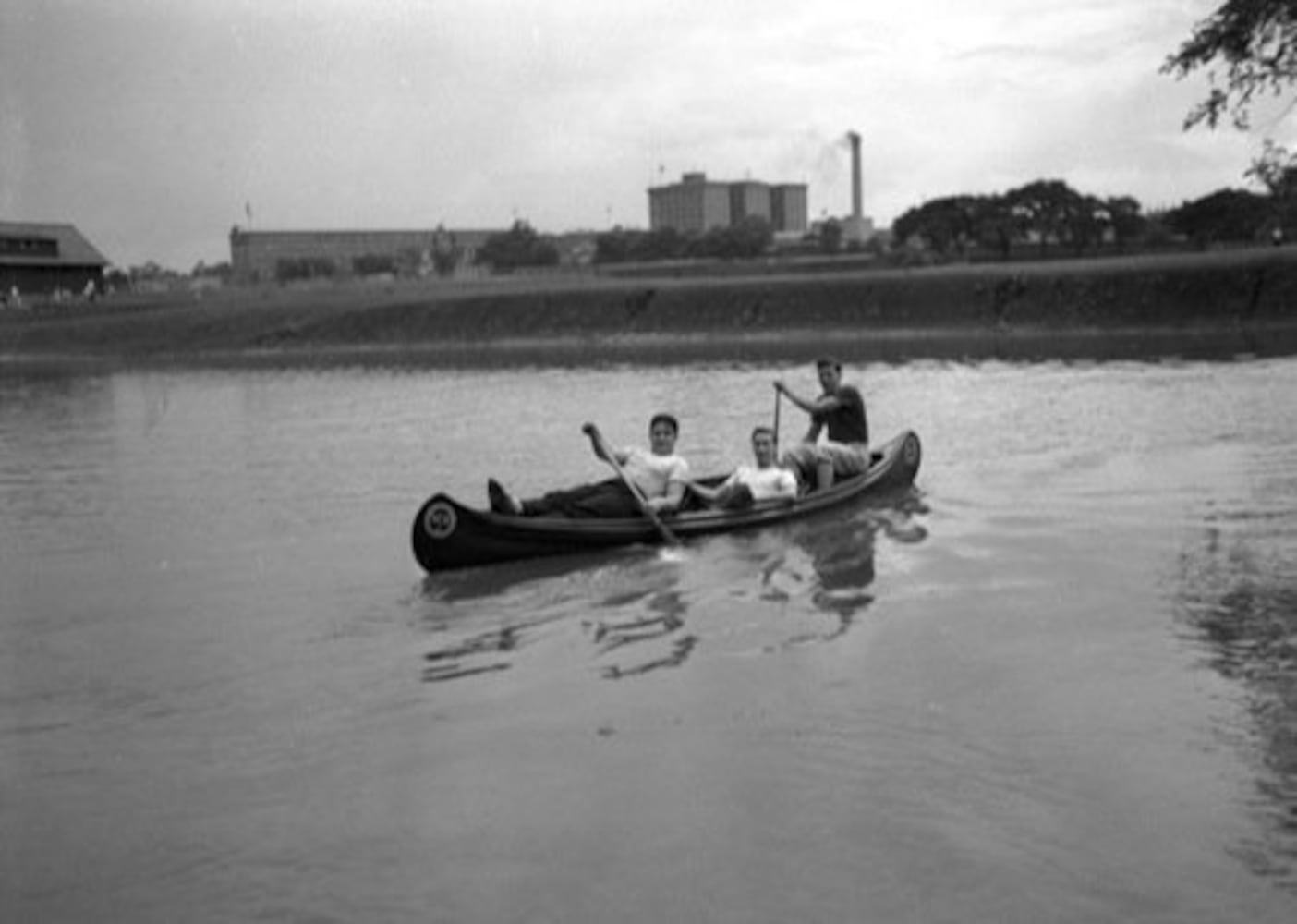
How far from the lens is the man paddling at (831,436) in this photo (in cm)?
1789

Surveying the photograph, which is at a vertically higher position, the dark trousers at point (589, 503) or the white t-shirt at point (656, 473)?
the white t-shirt at point (656, 473)

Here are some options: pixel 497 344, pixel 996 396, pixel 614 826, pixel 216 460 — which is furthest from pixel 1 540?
pixel 497 344

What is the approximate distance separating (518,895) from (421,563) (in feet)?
24.3

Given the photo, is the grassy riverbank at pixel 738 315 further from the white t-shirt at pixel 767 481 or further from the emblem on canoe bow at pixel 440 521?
the emblem on canoe bow at pixel 440 521

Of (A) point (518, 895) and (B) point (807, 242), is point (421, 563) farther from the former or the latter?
(B) point (807, 242)

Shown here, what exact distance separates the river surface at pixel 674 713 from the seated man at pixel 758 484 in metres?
0.46

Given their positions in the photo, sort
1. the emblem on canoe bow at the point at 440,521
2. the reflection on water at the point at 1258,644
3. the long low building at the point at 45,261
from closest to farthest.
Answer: the reflection on water at the point at 1258,644 < the emblem on canoe bow at the point at 440,521 < the long low building at the point at 45,261

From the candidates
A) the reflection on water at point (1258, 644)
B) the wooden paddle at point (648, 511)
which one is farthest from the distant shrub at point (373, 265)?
the reflection on water at point (1258, 644)

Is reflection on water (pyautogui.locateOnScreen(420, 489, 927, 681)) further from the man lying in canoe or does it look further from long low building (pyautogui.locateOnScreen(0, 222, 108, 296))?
long low building (pyautogui.locateOnScreen(0, 222, 108, 296))

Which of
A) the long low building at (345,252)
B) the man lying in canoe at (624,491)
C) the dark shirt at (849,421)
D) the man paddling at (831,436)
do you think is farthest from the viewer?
the long low building at (345,252)

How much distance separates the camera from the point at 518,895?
23.1 ft

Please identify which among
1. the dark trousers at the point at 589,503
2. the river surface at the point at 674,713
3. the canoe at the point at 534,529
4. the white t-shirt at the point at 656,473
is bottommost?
the river surface at the point at 674,713

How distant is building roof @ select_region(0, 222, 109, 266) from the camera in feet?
315

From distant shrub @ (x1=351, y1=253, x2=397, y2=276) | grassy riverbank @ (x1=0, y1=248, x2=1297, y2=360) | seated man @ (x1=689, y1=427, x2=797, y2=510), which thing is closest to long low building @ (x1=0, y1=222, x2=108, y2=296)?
grassy riverbank @ (x1=0, y1=248, x2=1297, y2=360)
